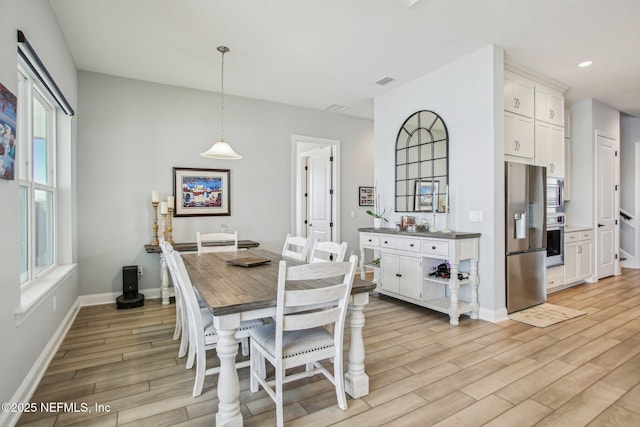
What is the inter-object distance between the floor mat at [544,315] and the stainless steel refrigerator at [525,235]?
2.7 inches

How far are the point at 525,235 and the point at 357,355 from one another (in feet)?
8.98

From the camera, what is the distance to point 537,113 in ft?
13.5

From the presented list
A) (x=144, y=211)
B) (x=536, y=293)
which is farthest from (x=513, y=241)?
(x=144, y=211)

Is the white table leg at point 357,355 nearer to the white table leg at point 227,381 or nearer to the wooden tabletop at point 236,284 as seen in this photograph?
the wooden tabletop at point 236,284

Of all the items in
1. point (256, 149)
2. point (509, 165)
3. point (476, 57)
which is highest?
point (476, 57)

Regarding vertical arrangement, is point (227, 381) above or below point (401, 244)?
below

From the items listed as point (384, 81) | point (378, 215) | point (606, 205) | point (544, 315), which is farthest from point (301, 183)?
point (606, 205)

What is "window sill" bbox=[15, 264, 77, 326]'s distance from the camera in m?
2.03

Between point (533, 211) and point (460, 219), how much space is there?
0.89 meters

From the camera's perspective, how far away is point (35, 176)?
113 inches

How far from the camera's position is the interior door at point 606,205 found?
17.1 feet

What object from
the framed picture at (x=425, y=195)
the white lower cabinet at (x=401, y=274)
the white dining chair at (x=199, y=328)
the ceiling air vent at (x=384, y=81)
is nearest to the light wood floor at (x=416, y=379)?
the white dining chair at (x=199, y=328)

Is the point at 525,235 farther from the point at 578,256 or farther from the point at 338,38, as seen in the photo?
the point at 338,38

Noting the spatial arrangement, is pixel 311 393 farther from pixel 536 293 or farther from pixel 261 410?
pixel 536 293
